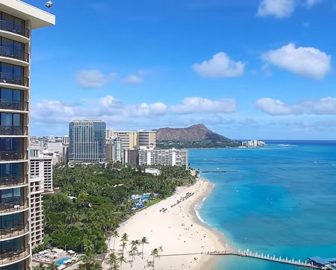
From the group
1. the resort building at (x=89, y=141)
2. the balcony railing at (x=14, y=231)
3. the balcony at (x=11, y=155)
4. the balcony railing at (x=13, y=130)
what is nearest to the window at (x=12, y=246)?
the balcony railing at (x=14, y=231)

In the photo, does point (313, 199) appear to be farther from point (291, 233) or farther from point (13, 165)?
point (13, 165)

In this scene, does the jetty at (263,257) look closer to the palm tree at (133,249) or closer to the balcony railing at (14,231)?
the palm tree at (133,249)

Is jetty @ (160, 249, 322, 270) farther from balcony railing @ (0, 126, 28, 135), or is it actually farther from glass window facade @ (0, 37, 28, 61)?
glass window facade @ (0, 37, 28, 61)

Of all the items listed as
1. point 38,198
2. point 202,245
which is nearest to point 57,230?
point 38,198

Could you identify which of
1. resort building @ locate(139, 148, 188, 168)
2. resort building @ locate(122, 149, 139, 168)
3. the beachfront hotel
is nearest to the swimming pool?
the beachfront hotel

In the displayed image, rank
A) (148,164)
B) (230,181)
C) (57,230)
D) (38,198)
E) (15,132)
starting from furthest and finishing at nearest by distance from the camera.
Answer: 1. (148,164)
2. (230,181)
3. (57,230)
4. (38,198)
5. (15,132)
